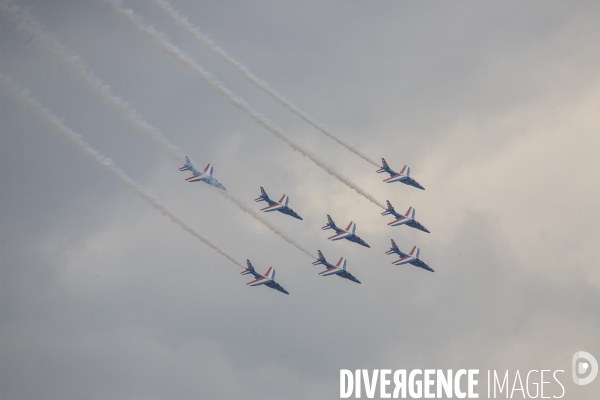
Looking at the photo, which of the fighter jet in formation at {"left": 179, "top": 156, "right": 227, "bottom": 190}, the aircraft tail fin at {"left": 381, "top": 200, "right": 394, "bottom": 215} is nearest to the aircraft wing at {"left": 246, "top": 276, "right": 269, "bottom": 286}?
the fighter jet in formation at {"left": 179, "top": 156, "right": 227, "bottom": 190}

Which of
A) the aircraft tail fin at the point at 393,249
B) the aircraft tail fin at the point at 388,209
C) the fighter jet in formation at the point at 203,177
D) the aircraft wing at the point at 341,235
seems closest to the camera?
the fighter jet in formation at the point at 203,177

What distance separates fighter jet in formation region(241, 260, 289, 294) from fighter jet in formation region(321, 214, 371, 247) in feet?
23.6

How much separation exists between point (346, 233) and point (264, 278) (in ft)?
32.2

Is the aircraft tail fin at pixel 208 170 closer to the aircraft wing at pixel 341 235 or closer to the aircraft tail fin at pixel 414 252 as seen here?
the aircraft wing at pixel 341 235

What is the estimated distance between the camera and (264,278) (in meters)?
112

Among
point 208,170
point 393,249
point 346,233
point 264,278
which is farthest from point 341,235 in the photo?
point 208,170

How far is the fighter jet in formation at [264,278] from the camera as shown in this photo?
111 metres

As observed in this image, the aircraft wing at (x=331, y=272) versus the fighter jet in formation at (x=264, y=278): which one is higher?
the aircraft wing at (x=331, y=272)

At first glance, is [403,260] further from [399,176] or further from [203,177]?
[203,177]

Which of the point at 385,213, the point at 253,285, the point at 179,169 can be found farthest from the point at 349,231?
the point at 179,169

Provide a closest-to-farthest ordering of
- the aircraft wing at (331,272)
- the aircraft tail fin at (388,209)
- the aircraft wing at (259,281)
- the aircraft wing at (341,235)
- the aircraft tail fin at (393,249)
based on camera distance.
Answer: the aircraft wing at (259,281) < the aircraft wing at (341,235) < the aircraft wing at (331,272) < the aircraft tail fin at (388,209) < the aircraft tail fin at (393,249)

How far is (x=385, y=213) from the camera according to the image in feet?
382

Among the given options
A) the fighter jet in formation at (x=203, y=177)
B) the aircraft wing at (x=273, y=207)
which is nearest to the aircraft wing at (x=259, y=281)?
the aircraft wing at (x=273, y=207)

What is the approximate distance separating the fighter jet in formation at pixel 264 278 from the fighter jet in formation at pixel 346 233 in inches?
284
